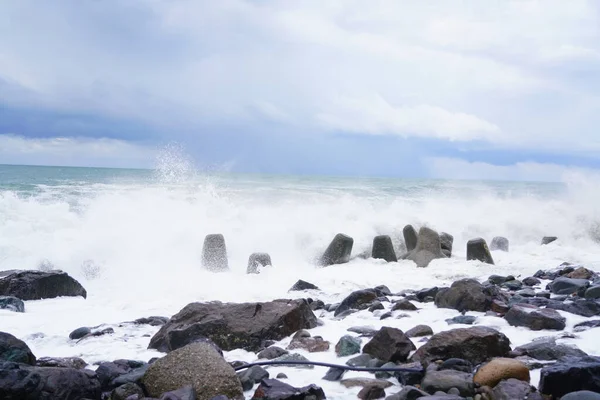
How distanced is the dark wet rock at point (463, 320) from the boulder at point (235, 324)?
1399 mm

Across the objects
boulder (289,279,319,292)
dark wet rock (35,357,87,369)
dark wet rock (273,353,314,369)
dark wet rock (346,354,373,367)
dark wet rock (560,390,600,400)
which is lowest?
boulder (289,279,319,292)

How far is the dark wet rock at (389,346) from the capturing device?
4.05m

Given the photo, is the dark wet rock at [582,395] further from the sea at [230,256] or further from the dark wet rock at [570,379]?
the sea at [230,256]

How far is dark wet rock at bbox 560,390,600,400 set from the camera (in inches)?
114

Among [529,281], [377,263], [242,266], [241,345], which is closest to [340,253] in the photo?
[377,263]

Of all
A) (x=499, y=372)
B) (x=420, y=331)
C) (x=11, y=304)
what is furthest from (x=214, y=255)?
(x=499, y=372)

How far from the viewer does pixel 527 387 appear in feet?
10.5

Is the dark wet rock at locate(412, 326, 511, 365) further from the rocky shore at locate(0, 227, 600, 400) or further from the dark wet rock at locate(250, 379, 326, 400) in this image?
the dark wet rock at locate(250, 379, 326, 400)

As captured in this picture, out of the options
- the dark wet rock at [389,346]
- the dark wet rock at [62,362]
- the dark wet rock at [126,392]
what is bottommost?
the dark wet rock at [62,362]

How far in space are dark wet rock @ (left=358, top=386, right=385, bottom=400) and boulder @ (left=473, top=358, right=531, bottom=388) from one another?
2.03 ft

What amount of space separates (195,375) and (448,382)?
5.51 feet

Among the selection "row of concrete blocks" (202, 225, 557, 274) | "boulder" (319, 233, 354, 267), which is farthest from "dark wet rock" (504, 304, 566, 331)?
"boulder" (319, 233, 354, 267)

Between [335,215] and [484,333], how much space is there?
39.9 feet

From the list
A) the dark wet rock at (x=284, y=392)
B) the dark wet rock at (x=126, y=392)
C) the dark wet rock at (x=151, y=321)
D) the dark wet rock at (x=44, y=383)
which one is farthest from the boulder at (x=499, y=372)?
the dark wet rock at (x=151, y=321)
